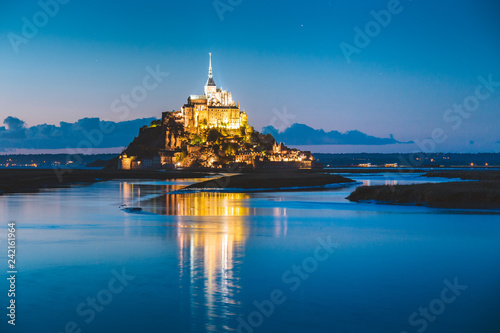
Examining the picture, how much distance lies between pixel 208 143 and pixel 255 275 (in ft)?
347

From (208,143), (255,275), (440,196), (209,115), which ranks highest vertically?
(209,115)

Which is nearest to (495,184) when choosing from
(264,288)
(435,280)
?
(435,280)

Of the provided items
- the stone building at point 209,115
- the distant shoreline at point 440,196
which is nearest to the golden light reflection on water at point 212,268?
the distant shoreline at point 440,196

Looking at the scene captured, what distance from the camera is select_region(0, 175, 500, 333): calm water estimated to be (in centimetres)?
877

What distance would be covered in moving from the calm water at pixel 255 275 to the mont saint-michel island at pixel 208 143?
88.5 m

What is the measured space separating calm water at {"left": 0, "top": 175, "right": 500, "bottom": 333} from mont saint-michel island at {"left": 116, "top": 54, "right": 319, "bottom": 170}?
8851 cm

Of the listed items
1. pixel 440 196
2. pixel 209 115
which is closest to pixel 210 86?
pixel 209 115

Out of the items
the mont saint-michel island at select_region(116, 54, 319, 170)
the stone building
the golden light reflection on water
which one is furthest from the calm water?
the stone building

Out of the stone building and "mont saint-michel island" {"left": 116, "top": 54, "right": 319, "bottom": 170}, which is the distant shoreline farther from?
the stone building

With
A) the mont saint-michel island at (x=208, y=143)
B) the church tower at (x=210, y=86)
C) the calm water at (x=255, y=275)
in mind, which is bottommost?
the calm water at (x=255, y=275)

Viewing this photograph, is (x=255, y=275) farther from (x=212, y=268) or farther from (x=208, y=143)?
(x=208, y=143)

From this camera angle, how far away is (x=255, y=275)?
469 inches

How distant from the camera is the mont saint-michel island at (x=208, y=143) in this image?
113375 millimetres

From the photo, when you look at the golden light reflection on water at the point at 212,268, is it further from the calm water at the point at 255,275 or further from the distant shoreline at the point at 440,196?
the distant shoreline at the point at 440,196
